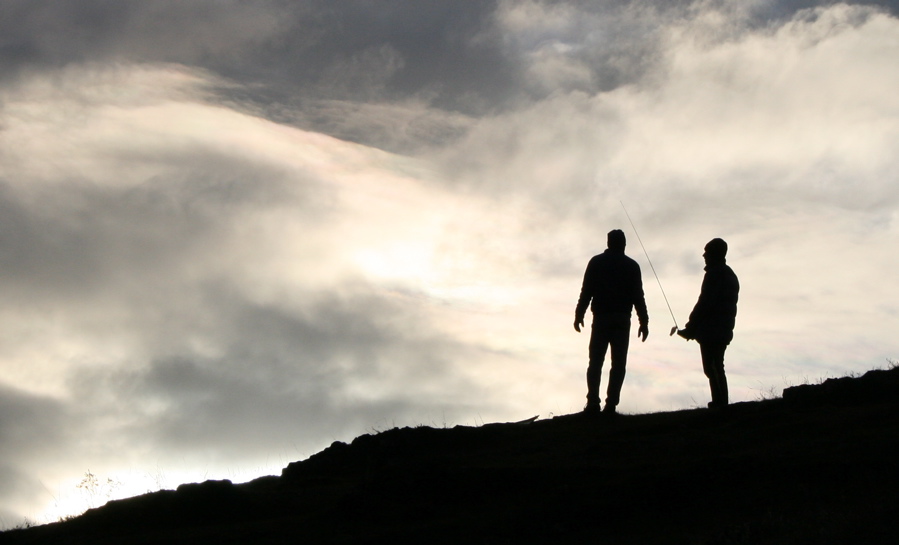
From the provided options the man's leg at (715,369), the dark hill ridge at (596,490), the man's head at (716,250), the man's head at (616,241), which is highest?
the man's head at (616,241)

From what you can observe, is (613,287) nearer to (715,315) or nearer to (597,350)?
(597,350)

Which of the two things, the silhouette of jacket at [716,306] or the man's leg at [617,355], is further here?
the man's leg at [617,355]

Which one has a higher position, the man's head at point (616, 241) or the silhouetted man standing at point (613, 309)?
the man's head at point (616, 241)

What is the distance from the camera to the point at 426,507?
9703 millimetres

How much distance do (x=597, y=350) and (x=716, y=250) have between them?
2.19 metres

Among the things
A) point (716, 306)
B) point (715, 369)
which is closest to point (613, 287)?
point (716, 306)

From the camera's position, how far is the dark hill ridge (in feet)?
26.6

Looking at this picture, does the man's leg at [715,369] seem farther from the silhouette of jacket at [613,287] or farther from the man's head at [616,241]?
the man's head at [616,241]

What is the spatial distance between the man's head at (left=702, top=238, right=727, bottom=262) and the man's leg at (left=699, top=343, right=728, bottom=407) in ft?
3.99

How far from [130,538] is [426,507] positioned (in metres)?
3.14

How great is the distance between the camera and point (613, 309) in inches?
518

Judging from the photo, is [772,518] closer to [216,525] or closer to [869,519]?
[869,519]

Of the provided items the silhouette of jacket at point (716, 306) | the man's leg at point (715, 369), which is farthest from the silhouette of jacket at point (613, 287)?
the man's leg at point (715, 369)

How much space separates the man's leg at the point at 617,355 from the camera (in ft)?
43.1
